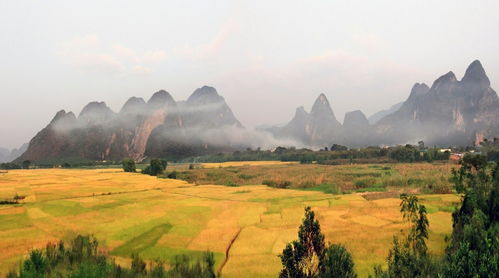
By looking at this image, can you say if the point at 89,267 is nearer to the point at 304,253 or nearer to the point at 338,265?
the point at 304,253

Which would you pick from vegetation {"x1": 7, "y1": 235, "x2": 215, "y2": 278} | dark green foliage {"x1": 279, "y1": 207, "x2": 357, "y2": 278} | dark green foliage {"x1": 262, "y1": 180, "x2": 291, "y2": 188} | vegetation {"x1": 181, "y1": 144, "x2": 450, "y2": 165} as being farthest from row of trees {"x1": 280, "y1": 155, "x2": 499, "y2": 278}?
vegetation {"x1": 181, "y1": 144, "x2": 450, "y2": 165}

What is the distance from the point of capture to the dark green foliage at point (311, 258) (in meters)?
11.5

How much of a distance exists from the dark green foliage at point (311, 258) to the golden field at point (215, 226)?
8.38 ft

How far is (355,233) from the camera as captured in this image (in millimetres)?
19125

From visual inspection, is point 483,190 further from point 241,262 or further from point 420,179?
point 420,179

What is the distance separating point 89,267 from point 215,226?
10952 mm

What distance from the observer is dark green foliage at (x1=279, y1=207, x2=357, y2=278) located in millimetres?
11523

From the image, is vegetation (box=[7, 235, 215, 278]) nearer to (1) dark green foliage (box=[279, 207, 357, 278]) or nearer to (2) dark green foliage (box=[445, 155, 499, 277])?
(1) dark green foliage (box=[279, 207, 357, 278])

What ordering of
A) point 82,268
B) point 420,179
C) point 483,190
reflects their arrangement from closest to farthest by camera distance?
point 82,268
point 483,190
point 420,179

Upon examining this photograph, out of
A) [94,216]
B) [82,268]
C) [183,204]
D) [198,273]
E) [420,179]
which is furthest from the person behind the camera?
[420,179]

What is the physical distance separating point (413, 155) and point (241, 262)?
97.5 metres

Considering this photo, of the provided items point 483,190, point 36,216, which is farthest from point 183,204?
point 483,190

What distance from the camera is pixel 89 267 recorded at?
11672 millimetres

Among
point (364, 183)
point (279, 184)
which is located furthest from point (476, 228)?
point (279, 184)
